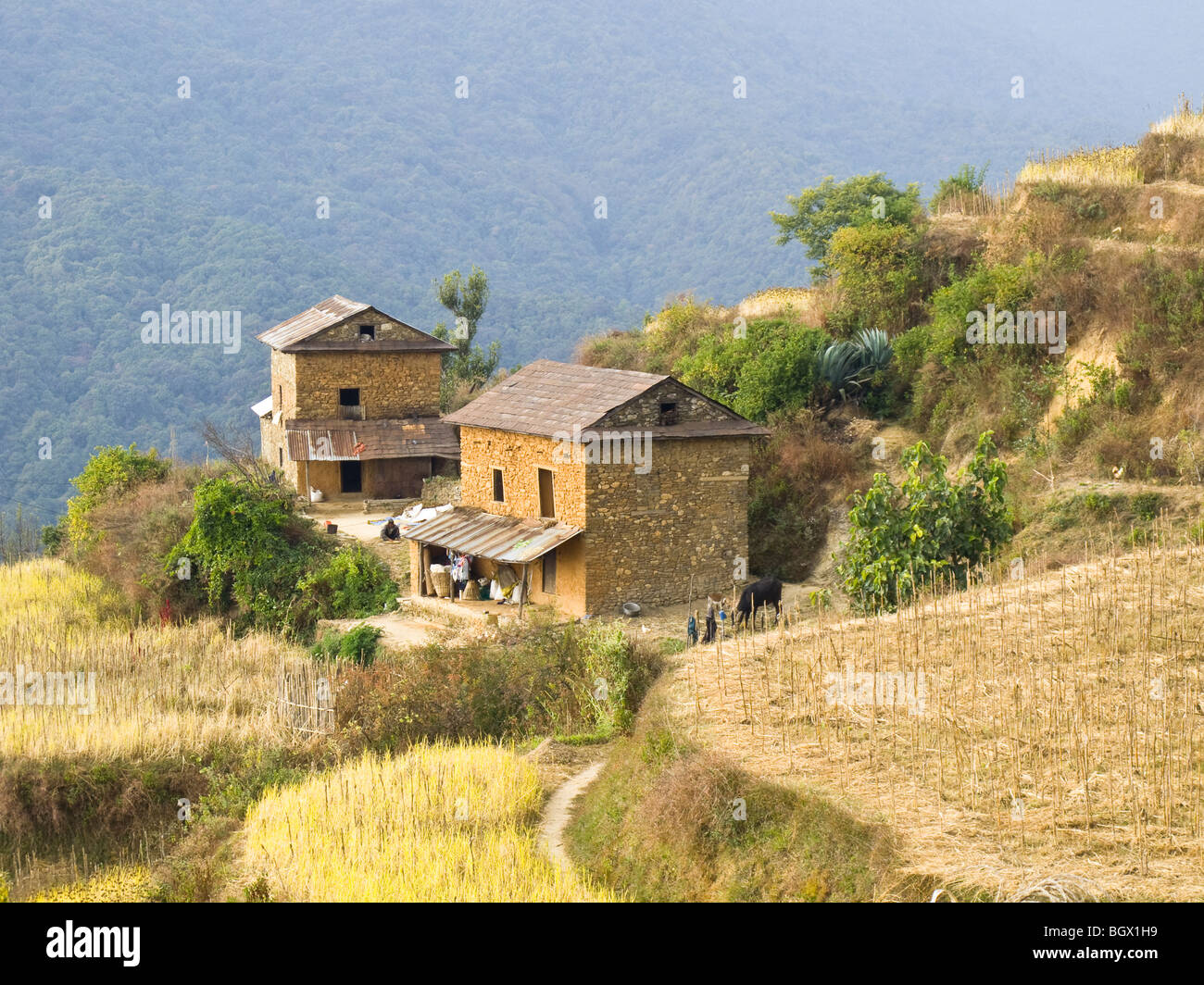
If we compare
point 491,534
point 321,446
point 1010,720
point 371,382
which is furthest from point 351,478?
point 1010,720

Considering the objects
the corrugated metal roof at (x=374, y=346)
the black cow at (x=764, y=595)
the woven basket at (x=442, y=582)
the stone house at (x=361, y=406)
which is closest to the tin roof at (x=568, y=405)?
the woven basket at (x=442, y=582)

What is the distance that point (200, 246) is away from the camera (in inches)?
3536

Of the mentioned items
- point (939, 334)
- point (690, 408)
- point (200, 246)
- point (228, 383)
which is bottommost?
point (690, 408)

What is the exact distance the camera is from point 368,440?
37719mm

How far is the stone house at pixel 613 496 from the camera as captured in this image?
81.7 feet

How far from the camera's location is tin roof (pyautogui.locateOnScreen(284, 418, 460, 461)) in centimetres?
3709

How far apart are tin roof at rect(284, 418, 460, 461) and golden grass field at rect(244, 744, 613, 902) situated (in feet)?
71.0

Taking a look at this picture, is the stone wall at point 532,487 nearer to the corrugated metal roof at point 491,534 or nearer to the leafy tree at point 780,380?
the corrugated metal roof at point 491,534

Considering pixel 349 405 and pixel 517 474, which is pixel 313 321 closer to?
pixel 349 405

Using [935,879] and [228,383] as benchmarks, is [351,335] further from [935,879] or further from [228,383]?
[228,383]

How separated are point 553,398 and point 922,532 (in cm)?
970

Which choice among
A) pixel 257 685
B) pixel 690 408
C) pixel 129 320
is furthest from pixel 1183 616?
pixel 129 320

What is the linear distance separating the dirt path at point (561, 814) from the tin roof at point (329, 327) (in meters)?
24.0
